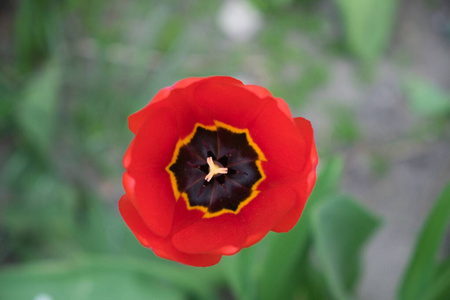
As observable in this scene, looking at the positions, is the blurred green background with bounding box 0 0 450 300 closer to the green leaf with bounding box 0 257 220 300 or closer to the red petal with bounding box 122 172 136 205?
the green leaf with bounding box 0 257 220 300

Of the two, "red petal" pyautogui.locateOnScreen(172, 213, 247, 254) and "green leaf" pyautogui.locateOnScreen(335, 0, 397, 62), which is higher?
"green leaf" pyautogui.locateOnScreen(335, 0, 397, 62)

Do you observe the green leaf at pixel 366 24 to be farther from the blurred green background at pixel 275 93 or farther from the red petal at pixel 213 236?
the red petal at pixel 213 236

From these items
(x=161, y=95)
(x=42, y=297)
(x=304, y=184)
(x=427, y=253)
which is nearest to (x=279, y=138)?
(x=304, y=184)

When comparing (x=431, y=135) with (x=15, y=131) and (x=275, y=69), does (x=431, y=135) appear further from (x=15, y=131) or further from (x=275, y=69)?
(x=15, y=131)

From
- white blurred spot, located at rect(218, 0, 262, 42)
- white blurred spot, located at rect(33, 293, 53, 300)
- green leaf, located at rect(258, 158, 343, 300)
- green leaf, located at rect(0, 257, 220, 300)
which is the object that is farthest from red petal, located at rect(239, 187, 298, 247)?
white blurred spot, located at rect(218, 0, 262, 42)

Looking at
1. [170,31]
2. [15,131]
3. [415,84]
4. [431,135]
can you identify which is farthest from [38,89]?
[431,135]

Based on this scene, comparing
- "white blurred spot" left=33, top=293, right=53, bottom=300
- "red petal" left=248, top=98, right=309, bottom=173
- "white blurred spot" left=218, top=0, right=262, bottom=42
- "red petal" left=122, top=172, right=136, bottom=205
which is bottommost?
"red petal" left=122, top=172, right=136, bottom=205
